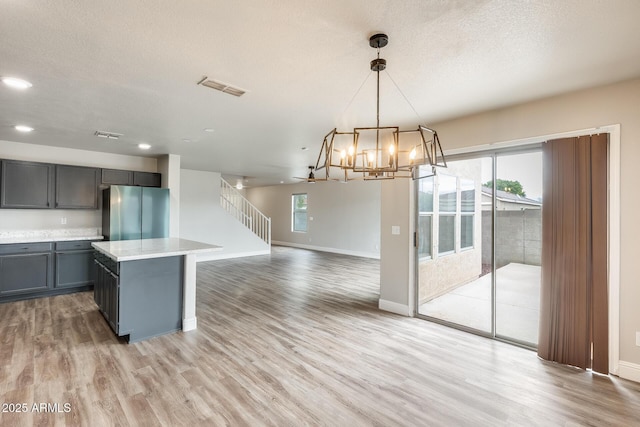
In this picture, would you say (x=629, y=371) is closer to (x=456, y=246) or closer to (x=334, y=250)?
(x=456, y=246)

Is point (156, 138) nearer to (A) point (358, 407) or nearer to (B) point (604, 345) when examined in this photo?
(A) point (358, 407)

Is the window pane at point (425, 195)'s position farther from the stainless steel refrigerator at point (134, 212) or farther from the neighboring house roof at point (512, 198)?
the stainless steel refrigerator at point (134, 212)

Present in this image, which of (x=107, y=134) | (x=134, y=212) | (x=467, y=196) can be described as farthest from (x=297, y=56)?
(x=134, y=212)

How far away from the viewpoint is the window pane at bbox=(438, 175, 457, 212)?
4278 millimetres

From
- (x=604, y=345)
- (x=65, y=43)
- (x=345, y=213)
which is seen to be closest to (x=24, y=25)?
(x=65, y=43)

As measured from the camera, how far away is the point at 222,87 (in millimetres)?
2820

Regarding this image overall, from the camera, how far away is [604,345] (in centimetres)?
263

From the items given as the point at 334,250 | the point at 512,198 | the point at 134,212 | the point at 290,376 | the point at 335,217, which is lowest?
the point at 290,376

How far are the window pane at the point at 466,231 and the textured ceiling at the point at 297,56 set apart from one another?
148cm

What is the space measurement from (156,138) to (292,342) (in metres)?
3.77

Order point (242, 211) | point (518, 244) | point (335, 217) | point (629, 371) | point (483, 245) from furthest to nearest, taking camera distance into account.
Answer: point (335, 217)
point (242, 211)
point (483, 245)
point (518, 244)
point (629, 371)

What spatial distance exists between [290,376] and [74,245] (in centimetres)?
461

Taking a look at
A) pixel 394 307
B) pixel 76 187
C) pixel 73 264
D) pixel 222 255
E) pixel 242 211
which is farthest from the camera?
pixel 242 211

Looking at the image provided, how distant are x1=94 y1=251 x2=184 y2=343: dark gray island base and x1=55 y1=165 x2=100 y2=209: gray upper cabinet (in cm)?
235
